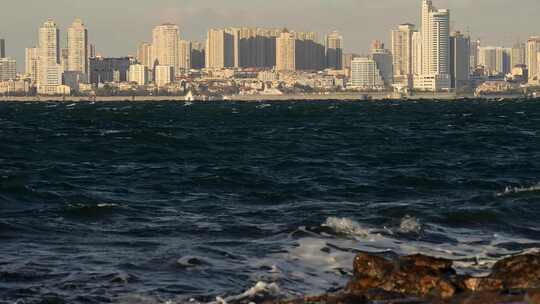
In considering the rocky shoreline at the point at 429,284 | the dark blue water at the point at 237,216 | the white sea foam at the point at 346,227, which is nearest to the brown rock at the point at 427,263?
the rocky shoreline at the point at 429,284

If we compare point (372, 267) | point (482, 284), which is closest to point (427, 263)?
point (372, 267)

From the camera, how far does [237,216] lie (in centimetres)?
2567

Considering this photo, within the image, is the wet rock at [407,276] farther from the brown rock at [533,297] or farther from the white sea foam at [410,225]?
the white sea foam at [410,225]

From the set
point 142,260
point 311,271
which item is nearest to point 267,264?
point 311,271

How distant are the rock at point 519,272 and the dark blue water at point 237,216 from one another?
9.19 ft

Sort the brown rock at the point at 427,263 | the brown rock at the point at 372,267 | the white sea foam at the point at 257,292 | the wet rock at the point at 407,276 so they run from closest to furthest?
1. the wet rock at the point at 407,276
2. the brown rock at the point at 372,267
3. the brown rock at the point at 427,263
4. the white sea foam at the point at 257,292

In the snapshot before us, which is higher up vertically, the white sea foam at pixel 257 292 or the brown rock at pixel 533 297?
the brown rock at pixel 533 297

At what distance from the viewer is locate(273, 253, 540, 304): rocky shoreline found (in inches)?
556

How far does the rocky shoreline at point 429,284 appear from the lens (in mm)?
14133

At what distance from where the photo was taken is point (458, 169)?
39.4 metres

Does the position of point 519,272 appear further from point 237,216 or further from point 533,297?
point 237,216

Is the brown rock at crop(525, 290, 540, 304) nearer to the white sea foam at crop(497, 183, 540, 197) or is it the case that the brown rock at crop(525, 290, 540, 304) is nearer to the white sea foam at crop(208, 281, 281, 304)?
the white sea foam at crop(208, 281, 281, 304)

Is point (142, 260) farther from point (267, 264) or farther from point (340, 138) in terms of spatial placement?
point (340, 138)

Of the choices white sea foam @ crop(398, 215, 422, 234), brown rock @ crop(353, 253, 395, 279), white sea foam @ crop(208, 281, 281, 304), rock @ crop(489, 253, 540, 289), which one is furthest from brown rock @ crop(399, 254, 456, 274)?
white sea foam @ crop(398, 215, 422, 234)
